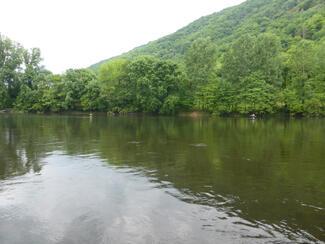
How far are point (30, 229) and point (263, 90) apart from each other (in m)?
72.4

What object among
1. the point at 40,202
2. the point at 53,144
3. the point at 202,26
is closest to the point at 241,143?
the point at 53,144

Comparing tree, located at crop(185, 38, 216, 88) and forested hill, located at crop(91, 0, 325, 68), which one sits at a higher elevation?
forested hill, located at crop(91, 0, 325, 68)

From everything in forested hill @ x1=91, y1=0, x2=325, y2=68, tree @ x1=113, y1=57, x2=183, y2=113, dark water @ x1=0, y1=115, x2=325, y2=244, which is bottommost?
dark water @ x1=0, y1=115, x2=325, y2=244

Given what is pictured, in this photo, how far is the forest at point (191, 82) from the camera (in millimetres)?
77250

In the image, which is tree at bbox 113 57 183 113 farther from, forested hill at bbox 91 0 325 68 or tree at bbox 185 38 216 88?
forested hill at bbox 91 0 325 68

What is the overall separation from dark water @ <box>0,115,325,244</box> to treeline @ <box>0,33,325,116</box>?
5584 centimetres

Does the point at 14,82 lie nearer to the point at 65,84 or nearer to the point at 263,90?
the point at 65,84

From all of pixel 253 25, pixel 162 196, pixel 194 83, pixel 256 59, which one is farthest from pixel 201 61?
pixel 253 25

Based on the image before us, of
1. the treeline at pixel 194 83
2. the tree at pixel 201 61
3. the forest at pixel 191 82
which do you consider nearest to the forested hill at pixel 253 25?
the forest at pixel 191 82

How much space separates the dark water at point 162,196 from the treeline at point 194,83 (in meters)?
55.8

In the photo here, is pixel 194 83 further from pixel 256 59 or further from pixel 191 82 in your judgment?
pixel 256 59

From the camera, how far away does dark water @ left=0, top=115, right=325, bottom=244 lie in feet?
32.3

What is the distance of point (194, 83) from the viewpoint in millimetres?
85500

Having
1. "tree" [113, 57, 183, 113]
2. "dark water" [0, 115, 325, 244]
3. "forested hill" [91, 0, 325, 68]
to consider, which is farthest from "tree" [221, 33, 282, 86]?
"dark water" [0, 115, 325, 244]
